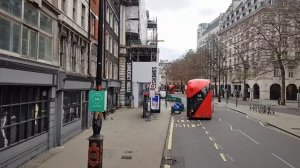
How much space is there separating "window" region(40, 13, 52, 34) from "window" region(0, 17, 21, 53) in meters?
2.78

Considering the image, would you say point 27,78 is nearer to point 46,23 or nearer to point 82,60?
point 46,23

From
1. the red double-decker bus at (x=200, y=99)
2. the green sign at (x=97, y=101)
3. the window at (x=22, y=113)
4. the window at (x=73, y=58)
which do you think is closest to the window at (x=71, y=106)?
the window at (x=73, y=58)

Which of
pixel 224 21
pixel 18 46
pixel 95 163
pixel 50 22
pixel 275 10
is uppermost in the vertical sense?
pixel 224 21

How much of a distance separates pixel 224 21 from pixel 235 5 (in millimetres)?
6917

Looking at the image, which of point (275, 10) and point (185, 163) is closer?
point (185, 163)

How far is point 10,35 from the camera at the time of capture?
1216 cm

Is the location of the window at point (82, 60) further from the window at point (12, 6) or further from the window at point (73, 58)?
the window at point (12, 6)

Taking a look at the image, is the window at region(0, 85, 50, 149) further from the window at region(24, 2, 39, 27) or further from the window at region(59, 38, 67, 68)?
the window at region(59, 38, 67, 68)

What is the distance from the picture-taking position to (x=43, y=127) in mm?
15898

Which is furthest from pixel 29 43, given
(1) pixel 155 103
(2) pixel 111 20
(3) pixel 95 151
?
(1) pixel 155 103

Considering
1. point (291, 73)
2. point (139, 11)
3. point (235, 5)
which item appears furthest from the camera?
point (235, 5)

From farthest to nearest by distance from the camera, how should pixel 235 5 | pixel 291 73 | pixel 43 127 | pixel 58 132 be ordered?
1. pixel 235 5
2. pixel 291 73
3. pixel 58 132
4. pixel 43 127

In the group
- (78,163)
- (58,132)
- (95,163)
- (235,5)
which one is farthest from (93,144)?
(235,5)

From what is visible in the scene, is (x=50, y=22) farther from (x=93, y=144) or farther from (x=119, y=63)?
(x=119, y=63)
